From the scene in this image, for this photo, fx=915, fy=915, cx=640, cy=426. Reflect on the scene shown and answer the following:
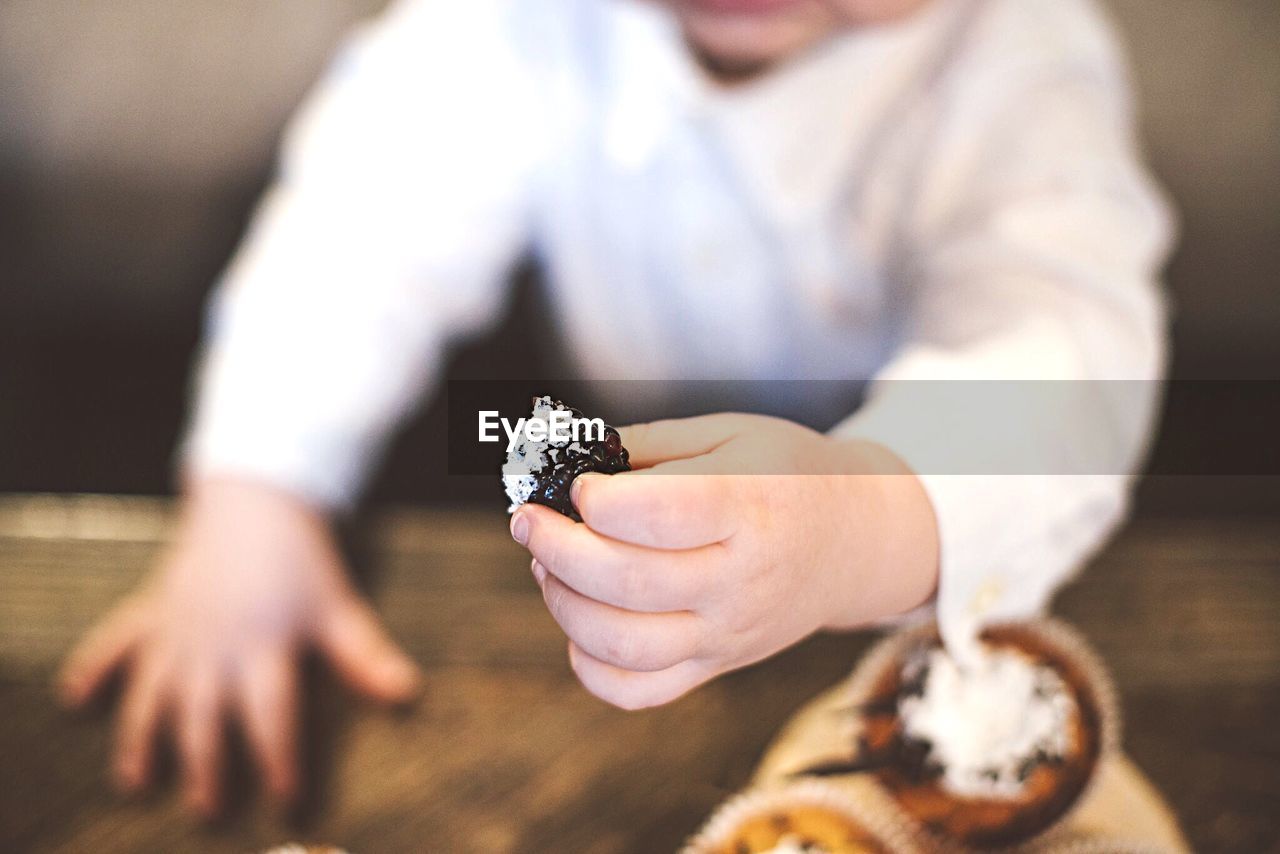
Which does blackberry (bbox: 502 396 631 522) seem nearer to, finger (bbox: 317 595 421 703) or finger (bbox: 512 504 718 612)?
finger (bbox: 512 504 718 612)

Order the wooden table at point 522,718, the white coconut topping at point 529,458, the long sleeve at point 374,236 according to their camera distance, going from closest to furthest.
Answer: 1. the white coconut topping at point 529,458
2. the wooden table at point 522,718
3. the long sleeve at point 374,236

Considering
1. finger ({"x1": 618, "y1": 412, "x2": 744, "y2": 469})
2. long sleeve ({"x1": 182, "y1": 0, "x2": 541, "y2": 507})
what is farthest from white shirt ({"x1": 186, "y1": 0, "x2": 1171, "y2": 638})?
finger ({"x1": 618, "y1": 412, "x2": 744, "y2": 469})

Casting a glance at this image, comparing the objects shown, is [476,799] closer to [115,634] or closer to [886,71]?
[115,634]

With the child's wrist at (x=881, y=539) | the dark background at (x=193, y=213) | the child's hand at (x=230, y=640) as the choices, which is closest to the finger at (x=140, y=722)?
the child's hand at (x=230, y=640)

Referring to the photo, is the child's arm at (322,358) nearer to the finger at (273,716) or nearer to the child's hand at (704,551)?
the finger at (273,716)

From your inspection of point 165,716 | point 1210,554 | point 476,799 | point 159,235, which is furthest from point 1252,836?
point 159,235

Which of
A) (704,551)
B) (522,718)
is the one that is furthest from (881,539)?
(522,718)

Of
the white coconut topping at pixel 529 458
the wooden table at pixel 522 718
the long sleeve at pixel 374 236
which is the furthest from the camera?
the long sleeve at pixel 374 236
